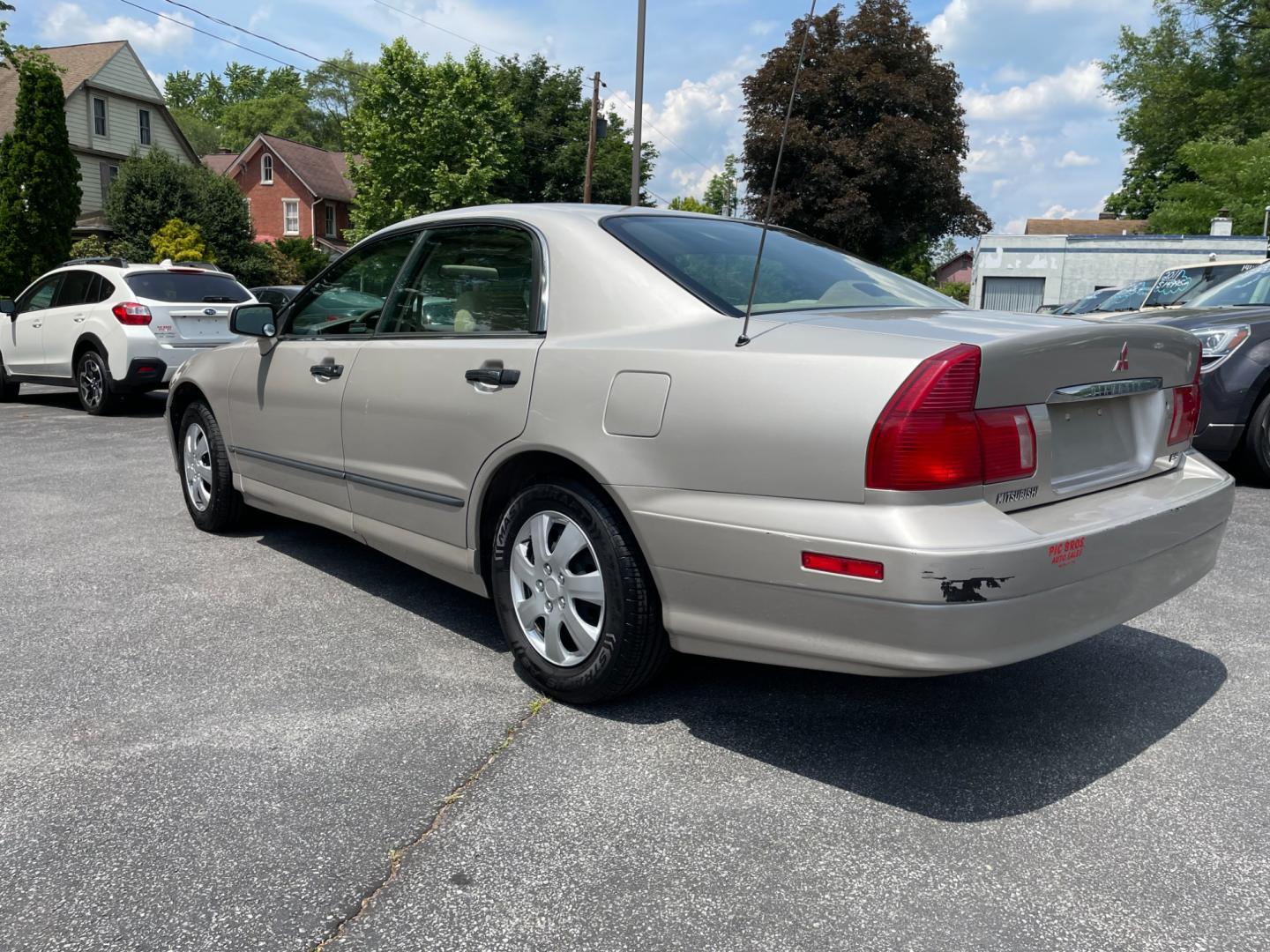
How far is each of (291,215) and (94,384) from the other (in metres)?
44.3

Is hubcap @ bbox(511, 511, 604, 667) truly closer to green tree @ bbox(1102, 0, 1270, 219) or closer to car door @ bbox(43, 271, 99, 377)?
car door @ bbox(43, 271, 99, 377)

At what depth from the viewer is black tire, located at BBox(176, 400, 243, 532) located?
5.20 meters

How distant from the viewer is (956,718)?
10.6ft

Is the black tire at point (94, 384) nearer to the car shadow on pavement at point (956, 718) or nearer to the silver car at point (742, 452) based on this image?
the silver car at point (742, 452)

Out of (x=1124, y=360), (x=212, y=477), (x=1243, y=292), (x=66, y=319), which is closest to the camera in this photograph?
(x=1124, y=360)

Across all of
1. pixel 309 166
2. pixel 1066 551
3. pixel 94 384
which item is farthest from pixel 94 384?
pixel 309 166

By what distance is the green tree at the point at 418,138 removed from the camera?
150ft

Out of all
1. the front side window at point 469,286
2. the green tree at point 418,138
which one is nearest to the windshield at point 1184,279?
the front side window at point 469,286

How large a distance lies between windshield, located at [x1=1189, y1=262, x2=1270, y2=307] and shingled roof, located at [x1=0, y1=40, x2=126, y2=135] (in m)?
41.7

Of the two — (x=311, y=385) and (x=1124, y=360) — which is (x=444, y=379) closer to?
(x=311, y=385)

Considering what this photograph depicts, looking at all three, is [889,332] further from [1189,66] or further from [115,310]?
[1189,66]

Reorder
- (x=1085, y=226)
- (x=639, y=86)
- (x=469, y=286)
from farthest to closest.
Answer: (x=1085, y=226) → (x=639, y=86) → (x=469, y=286)

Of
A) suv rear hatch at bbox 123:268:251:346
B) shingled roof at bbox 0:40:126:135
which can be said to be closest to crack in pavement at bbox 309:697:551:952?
suv rear hatch at bbox 123:268:251:346

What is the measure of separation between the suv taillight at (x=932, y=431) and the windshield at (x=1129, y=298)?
11.3 metres
